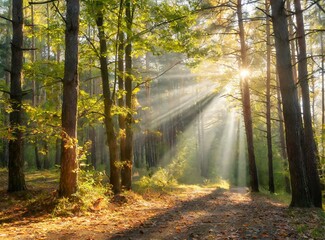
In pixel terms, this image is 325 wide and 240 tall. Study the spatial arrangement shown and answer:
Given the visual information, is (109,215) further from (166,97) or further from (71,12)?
(166,97)

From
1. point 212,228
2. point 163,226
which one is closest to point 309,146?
point 212,228

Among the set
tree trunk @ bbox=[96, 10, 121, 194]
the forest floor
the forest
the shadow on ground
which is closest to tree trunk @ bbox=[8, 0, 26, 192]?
the forest

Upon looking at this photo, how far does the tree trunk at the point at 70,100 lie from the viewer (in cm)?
841

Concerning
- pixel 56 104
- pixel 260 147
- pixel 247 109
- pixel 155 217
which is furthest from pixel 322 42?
pixel 155 217

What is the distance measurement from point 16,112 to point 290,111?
9359 millimetres

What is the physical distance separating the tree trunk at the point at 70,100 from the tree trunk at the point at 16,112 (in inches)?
139

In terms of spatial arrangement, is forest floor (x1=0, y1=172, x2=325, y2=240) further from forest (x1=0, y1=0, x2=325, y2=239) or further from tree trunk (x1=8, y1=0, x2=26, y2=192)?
tree trunk (x1=8, y1=0, x2=26, y2=192)

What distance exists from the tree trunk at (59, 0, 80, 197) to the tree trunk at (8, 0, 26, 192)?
3.54 metres

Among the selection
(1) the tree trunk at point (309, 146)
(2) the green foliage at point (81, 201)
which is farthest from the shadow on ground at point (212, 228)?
(1) the tree trunk at point (309, 146)

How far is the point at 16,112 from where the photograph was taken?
38.2 feet

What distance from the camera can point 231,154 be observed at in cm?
4481

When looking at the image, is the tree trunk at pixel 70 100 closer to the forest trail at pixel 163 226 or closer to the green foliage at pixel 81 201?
the green foliage at pixel 81 201

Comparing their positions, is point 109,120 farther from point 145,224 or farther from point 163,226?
point 163,226

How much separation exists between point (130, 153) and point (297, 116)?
265 inches
